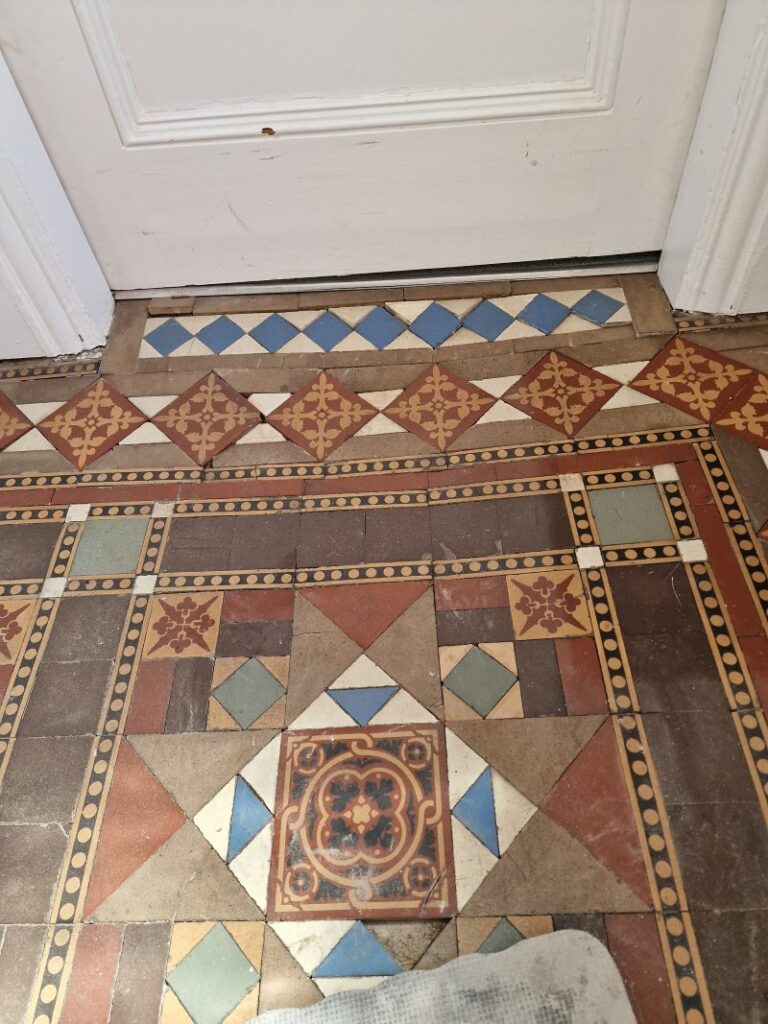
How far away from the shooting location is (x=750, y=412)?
1628mm

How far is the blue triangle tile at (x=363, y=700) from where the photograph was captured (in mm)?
1335

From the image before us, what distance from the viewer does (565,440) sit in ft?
5.36

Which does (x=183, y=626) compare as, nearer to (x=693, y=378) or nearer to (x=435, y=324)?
(x=435, y=324)

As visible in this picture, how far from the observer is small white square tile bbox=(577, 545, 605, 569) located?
1460mm

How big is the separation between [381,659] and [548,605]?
0.32 meters

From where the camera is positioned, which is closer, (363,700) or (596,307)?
(363,700)

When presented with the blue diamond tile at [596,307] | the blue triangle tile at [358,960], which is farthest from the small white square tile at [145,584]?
the blue diamond tile at [596,307]

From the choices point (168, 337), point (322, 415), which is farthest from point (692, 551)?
point (168, 337)

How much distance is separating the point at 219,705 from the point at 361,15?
1.30 m

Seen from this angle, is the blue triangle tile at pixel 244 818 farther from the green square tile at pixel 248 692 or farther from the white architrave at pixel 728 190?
the white architrave at pixel 728 190

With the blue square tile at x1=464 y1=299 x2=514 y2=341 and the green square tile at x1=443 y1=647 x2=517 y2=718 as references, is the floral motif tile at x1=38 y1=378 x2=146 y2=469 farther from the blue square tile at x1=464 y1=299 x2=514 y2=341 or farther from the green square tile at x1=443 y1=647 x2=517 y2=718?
the green square tile at x1=443 y1=647 x2=517 y2=718

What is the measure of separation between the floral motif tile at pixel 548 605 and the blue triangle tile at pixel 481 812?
27 centimetres

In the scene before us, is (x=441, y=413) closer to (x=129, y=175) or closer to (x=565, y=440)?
(x=565, y=440)

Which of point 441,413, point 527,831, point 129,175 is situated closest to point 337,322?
point 441,413
